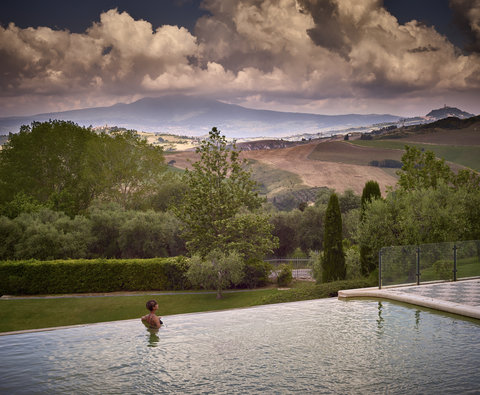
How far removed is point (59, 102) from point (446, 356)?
128m

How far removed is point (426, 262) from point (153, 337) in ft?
42.3

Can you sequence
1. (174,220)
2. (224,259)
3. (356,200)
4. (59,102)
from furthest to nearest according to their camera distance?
(59,102)
(356,200)
(174,220)
(224,259)

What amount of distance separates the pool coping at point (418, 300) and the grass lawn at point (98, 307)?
3055 millimetres

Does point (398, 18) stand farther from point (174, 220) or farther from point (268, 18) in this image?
point (174, 220)

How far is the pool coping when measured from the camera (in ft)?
48.8

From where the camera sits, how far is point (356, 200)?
229ft

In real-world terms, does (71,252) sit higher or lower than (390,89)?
lower

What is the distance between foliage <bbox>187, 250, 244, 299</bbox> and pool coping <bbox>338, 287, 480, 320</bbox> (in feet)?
45.9

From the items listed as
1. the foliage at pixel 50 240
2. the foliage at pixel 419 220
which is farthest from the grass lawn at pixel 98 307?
the foliage at pixel 50 240

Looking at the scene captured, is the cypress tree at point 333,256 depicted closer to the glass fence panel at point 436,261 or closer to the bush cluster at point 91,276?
the bush cluster at point 91,276

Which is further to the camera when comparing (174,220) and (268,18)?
(268,18)

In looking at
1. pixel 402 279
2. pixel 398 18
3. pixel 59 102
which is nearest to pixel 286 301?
pixel 402 279

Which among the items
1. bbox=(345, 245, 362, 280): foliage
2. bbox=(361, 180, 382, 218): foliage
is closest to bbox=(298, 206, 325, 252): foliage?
bbox=(345, 245, 362, 280): foliage

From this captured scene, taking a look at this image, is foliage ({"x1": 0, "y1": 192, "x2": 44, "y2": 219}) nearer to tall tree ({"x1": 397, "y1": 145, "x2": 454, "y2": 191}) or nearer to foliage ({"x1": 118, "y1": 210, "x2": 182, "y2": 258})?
foliage ({"x1": 118, "y1": 210, "x2": 182, "y2": 258})
